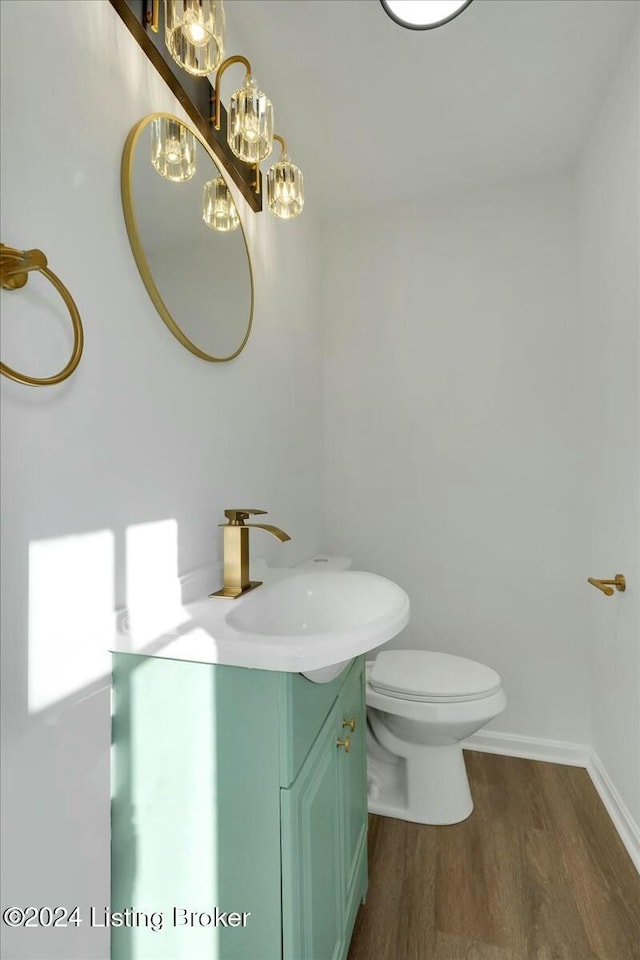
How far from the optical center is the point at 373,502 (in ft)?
7.97

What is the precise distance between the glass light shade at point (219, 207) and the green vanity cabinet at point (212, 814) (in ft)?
3.55

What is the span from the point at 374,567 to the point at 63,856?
1.75 m

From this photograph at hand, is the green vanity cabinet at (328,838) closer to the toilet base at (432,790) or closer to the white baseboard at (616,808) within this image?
the toilet base at (432,790)

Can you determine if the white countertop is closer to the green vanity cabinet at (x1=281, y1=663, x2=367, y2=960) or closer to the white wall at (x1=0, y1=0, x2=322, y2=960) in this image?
the white wall at (x1=0, y1=0, x2=322, y2=960)

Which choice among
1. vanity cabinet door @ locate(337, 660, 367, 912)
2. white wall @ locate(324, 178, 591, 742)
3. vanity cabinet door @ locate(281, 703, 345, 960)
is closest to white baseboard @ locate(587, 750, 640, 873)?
Result: white wall @ locate(324, 178, 591, 742)

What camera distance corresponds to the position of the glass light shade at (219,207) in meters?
1.30

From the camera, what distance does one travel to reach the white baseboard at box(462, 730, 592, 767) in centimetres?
212

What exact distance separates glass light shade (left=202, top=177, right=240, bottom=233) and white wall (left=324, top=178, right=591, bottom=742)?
3.74ft

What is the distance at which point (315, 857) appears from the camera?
0.95 meters

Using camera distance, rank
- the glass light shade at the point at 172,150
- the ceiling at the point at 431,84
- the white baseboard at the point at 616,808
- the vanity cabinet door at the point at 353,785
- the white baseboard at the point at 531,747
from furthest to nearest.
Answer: the white baseboard at the point at 531,747, the white baseboard at the point at 616,808, the ceiling at the point at 431,84, the vanity cabinet door at the point at 353,785, the glass light shade at the point at 172,150

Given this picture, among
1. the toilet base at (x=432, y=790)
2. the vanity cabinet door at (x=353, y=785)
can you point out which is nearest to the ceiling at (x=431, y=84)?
the vanity cabinet door at (x=353, y=785)

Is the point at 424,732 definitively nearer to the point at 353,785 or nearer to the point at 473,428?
the point at 353,785

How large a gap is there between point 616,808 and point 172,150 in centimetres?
239

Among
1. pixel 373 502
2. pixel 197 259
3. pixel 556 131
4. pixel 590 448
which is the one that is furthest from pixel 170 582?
pixel 556 131
